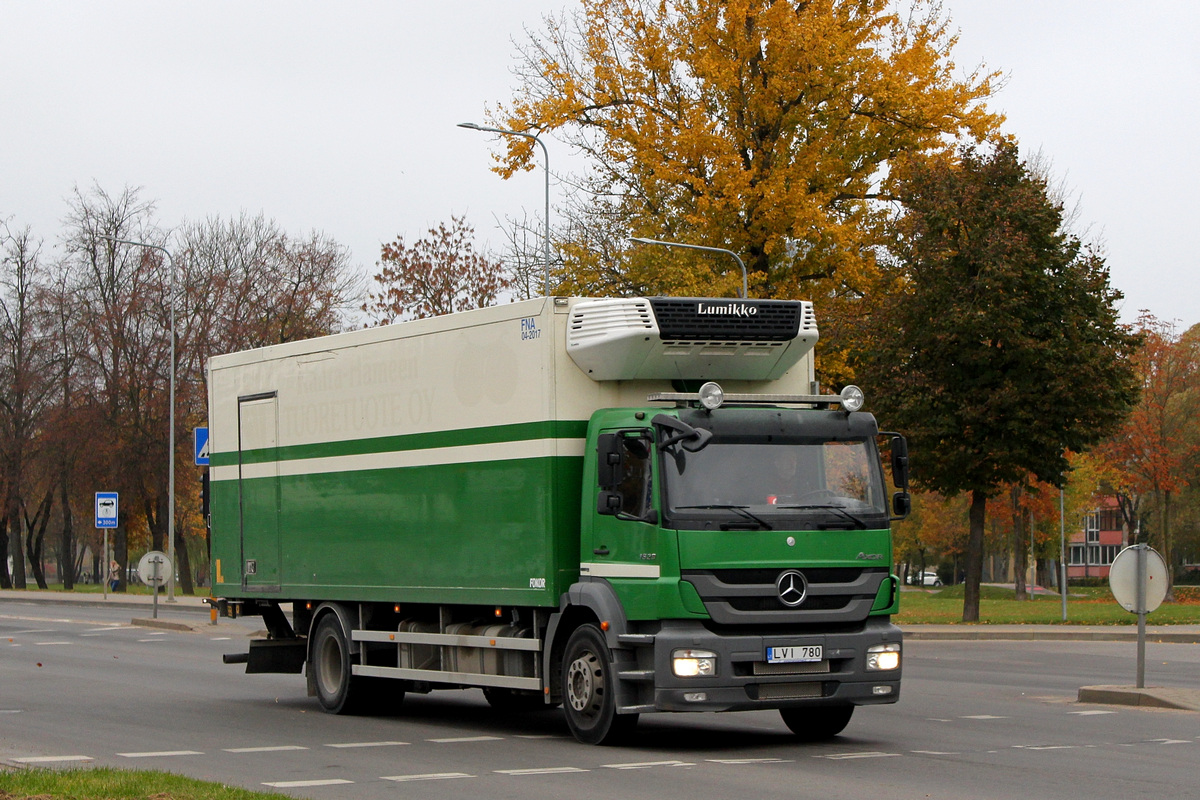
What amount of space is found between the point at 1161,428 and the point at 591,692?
42890 mm

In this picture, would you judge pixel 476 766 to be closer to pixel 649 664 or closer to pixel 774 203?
pixel 649 664

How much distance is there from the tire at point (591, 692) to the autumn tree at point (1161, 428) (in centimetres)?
3992

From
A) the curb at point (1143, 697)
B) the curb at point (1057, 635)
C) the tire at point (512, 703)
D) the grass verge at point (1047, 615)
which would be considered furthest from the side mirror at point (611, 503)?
the grass verge at point (1047, 615)

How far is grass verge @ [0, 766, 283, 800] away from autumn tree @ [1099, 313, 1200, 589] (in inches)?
1709

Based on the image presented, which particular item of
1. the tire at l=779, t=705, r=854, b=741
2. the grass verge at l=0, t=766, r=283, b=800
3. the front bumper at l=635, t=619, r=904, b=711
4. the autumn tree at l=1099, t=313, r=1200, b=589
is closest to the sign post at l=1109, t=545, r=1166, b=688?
the tire at l=779, t=705, r=854, b=741

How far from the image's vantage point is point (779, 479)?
39.8ft

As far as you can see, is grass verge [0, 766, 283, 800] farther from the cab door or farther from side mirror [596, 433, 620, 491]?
side mirror [596, 433, 620, 491]

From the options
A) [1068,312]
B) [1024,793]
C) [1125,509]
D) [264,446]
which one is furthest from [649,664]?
[1125,509]

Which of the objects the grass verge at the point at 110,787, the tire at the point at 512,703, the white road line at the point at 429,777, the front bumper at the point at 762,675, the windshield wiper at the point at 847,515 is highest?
the windshield wiper at the point at 847,515

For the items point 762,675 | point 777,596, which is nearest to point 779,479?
point 777,596

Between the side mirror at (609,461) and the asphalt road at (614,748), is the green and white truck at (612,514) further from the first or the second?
the asphalt road at (614,748)

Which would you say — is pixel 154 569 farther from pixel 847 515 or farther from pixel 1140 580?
pixel 847 515

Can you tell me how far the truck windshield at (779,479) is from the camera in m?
11.9

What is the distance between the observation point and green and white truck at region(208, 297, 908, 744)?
1178 centimetres
